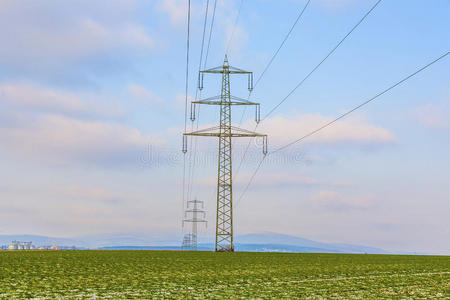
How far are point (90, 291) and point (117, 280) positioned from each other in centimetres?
223

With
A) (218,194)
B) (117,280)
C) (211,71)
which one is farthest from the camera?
(211,71)

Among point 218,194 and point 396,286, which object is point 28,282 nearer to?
point 396,286

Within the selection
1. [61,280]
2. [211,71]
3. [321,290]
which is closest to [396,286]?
[321,290]

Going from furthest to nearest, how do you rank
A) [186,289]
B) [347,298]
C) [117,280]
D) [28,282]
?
[117,280] < [28,282] < [186,289] < [347,298]

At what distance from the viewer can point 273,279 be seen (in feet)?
39.9

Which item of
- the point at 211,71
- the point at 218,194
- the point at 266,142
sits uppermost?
the point at 211,71

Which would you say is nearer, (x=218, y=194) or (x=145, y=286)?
(x=145, y=286)

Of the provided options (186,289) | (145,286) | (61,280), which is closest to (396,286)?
(186,289)

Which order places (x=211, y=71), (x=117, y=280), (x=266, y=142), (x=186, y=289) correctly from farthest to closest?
(x=211, y=71) → (x=266, y=142) → (x=117, y=280) → (x=186, y=289)

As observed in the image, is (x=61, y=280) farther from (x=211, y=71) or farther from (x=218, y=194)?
(x=211, y=71)

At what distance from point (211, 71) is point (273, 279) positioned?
35.7 metres

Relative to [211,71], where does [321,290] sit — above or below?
below

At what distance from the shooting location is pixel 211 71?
46.2 m

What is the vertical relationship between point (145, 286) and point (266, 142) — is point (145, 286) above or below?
below
